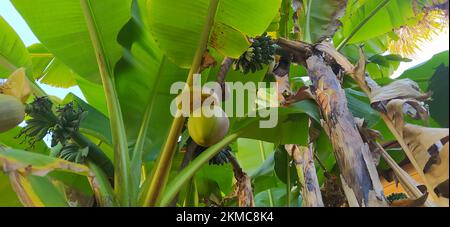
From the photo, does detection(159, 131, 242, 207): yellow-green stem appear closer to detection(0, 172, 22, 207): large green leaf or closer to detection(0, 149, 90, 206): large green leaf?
detection(0, 149, 90, 206): large green leaf

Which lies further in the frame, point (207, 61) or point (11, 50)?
point (11, 50)

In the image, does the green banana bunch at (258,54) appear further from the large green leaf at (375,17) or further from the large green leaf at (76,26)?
the large green leaf at (375,17)

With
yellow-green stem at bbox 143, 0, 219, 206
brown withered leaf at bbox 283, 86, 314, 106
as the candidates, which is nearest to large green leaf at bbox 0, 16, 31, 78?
yellow-green stem at bbox 143, 0, 219, 206

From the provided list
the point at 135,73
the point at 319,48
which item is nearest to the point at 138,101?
the point at 135,73

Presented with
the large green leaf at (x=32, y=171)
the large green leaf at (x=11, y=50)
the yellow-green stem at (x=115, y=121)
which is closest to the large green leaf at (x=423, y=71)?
the yellow-green stem at (x=115, y=121)

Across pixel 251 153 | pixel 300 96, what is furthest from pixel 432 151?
pixel 251 153

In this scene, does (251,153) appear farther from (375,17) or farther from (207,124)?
(207,124)
